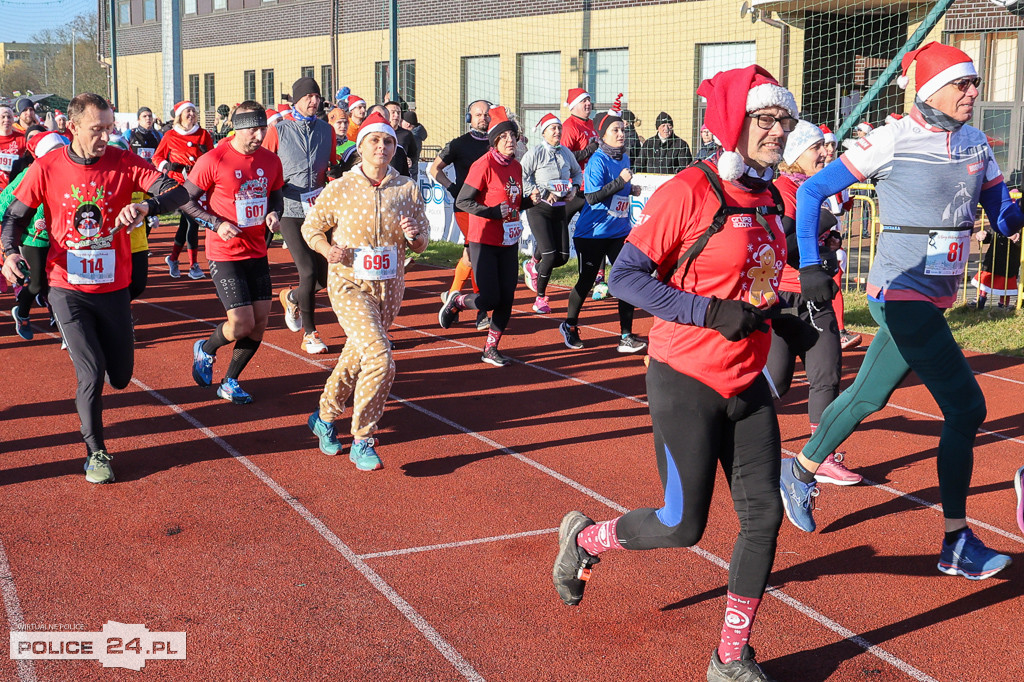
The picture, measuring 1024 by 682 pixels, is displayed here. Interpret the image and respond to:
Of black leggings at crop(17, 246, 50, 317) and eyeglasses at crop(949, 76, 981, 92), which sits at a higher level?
eyeglasses at crop(949, 76, 981, 92)

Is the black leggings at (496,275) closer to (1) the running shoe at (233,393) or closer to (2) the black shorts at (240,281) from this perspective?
(2) the black shorts at (240,281)

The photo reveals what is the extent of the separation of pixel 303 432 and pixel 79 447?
1420mm

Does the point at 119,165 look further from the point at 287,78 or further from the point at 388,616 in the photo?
the point at 287,78

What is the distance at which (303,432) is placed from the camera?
23.7ft

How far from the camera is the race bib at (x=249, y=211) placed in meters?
7.75

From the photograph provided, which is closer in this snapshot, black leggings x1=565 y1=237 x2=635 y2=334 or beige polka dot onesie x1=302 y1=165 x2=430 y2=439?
beige polka dot onesie x1=302 y1=165 x2=430 y2=439

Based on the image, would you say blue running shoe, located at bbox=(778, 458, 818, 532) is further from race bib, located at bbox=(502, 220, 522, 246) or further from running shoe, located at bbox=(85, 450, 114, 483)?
race bib, located at bbox=(502, 220, 522, 246)

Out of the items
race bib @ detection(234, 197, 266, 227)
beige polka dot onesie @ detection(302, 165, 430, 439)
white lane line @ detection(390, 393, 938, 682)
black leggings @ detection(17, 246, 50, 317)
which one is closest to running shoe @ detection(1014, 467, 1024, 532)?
white lane line @ detection(390, 393, 938, 682)

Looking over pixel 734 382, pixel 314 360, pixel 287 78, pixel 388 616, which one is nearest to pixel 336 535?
pixel 388 616

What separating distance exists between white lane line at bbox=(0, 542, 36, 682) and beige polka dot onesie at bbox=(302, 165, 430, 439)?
6.84ft

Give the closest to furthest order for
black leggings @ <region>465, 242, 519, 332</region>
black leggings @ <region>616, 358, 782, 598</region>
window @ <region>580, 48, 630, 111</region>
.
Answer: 1. black leggings @ <region>616, 358, 782, 598</region>
2. black leggings @ <region>465, 242, 519, 332</region>
3. window @ <region>580, 48, 630, 111</region>

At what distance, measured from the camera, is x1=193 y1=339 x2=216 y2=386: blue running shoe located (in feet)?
26.9

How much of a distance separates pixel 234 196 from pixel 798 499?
183 inches

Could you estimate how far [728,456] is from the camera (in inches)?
150
